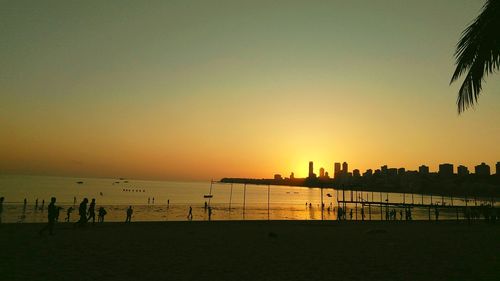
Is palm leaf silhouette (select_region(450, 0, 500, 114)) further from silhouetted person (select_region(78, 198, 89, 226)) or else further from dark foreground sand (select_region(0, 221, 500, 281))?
silhouetted person (select_region(78, 198, 89, 226))

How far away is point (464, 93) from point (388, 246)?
41.5 ft

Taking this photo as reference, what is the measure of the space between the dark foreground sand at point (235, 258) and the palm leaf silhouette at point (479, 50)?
617 cm

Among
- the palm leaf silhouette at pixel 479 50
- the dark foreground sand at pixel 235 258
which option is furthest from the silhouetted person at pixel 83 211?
the palm leaf silhouette at pixel 479 50

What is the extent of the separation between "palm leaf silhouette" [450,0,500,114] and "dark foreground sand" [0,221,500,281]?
6.17 meters

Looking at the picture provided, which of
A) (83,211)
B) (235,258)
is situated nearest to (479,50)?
(235,258)

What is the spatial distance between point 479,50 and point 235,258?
420 inches

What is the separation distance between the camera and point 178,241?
18.6m

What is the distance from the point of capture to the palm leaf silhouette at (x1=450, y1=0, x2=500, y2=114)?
5.65 meters

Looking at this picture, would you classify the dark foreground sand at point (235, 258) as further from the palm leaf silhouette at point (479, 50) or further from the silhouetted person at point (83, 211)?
the palm leaf silhouette at point (479, 50)

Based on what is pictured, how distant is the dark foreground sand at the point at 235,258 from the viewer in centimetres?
1048

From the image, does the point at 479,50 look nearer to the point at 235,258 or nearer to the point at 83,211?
the point at 235,258

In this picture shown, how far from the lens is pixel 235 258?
13781 mm

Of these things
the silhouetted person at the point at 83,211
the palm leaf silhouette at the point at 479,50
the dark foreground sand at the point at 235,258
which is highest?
the palm leaf silhouette at the point at 479,50

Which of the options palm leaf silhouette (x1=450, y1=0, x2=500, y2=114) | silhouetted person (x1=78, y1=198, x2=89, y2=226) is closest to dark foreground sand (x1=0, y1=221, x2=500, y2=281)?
silhouetted person (x1=78, y1=198, x2=89, y2=226)
